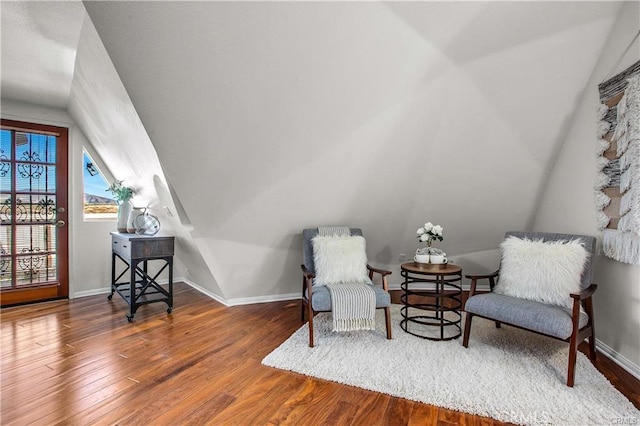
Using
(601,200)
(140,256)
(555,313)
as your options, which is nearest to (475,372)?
(555,313)

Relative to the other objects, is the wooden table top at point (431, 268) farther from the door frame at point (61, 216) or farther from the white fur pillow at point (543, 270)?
the door frame at point (61, 216)

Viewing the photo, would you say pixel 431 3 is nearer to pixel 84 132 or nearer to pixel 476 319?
pixel 476 319

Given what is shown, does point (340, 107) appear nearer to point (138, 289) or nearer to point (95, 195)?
point (138, 289)

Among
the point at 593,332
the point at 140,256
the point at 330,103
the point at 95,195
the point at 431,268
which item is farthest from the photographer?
the point at 95,195

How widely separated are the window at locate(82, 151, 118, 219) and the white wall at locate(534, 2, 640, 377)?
509 centimetres

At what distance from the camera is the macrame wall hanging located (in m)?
2.26

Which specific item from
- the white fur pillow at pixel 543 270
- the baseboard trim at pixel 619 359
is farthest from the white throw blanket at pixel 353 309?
the baseboard trim at pixel 619 359

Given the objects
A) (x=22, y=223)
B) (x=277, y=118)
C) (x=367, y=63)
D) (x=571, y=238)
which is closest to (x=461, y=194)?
(x=571, y=238)

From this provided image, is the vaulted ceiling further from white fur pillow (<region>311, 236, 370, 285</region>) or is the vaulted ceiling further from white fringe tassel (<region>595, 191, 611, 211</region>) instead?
white fringe tassel (<region>595, 191, 611, 211</region>)

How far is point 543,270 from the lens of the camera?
2.54 metres

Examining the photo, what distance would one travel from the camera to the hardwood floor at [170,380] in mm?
1801

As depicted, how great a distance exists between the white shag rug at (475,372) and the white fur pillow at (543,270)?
454 millimetres

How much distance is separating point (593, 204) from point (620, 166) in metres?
0.45

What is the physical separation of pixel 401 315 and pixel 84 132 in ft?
13.7
